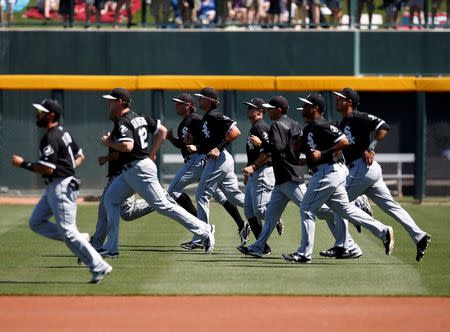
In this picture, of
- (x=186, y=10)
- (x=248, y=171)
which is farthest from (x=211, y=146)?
(x=186, y=10)

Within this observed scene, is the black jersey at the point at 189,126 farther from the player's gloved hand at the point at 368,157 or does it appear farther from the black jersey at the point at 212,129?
the player's gloved hand at the point at 368,157

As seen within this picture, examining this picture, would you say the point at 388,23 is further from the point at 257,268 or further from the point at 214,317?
the point at 214,317

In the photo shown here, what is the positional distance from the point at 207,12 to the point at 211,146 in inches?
463

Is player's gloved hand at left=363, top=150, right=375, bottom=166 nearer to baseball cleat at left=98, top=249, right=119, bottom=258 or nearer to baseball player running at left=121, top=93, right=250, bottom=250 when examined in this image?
baseball player running at left=121, top=93, right=250, bottom=250

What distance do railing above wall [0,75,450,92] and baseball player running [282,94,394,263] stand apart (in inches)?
438

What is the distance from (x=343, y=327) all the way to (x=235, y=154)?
15.3 m

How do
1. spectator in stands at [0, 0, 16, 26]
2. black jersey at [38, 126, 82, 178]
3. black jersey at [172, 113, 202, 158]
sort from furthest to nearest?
spectator in stands at [0, 0, 16, 26] < black jersey at [172, 113, 202, 158] < black jersey at [38, 126, 82, 178]

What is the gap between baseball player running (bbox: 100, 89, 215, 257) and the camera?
42.7 ft

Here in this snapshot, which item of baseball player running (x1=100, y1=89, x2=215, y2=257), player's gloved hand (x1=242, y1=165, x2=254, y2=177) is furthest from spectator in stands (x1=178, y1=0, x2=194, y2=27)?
baseball player running (x1=100, y1=89, x2=215, y2=257)

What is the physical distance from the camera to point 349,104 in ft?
44.8

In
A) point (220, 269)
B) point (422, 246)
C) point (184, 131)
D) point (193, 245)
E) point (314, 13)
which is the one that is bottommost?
point (193, 245)

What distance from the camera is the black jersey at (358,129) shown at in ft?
44.4

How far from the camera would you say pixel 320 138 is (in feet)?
42.5

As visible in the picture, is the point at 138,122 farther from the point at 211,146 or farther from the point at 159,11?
the point at 159,11
